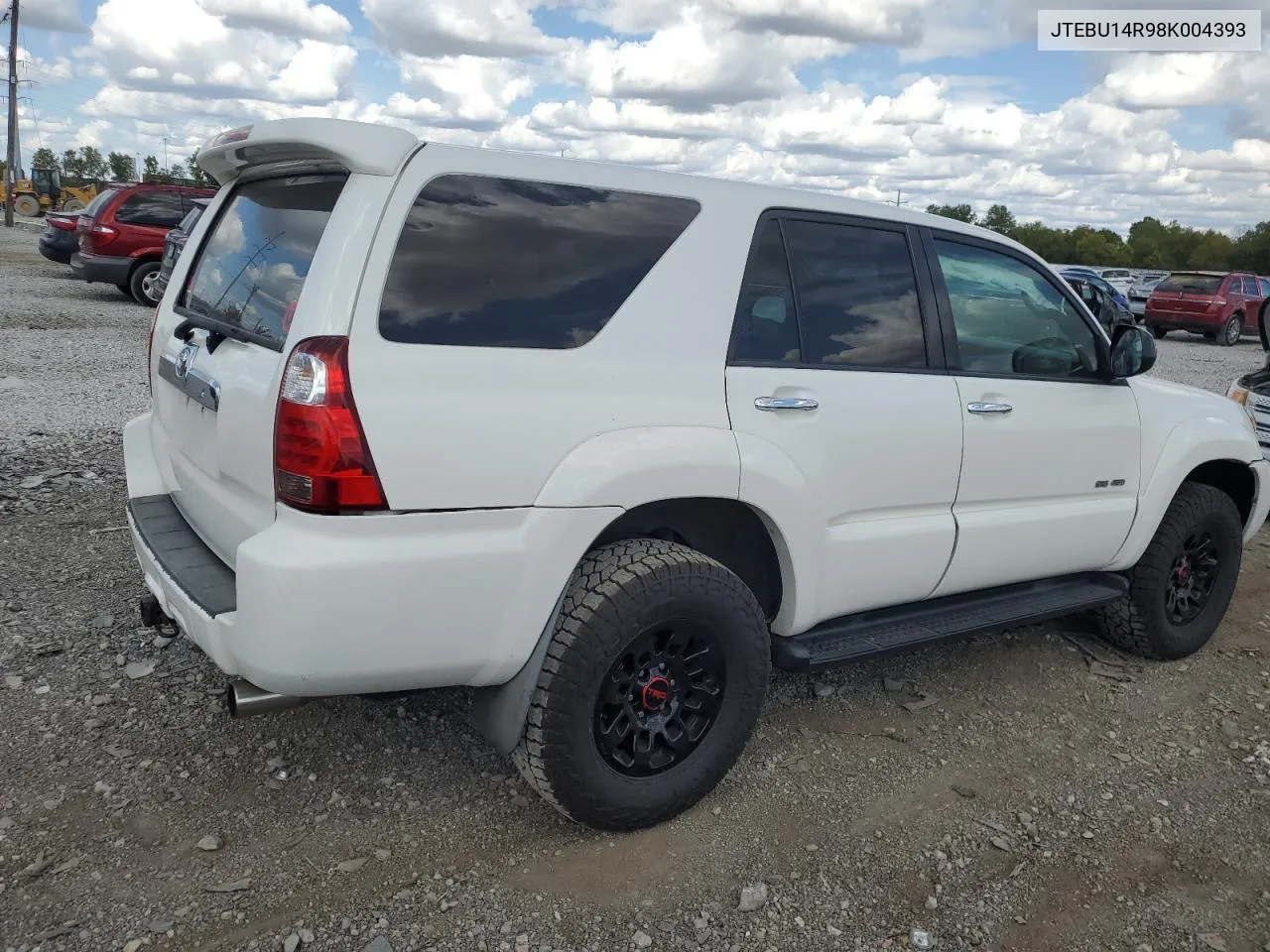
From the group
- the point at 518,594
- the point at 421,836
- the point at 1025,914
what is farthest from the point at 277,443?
the point at 1025,914

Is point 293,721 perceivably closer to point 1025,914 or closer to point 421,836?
point 421,836

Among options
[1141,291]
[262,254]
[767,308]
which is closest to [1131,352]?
[767,308]

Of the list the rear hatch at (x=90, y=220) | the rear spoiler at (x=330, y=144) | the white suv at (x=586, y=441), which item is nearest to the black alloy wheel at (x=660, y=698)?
the white suv at (x=586, y=441)

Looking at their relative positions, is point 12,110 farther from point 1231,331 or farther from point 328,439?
point 328,439

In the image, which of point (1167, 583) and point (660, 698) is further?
point (1167, 583)

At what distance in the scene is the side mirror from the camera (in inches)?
151

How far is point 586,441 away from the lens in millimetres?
2654

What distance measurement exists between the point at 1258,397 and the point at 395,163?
6761 millimetres

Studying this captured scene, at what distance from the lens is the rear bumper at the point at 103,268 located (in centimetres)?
1490

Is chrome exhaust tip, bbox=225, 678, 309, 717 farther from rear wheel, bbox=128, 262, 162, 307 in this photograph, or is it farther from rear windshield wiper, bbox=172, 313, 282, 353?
rear wheel, bbox=128, 262, 162, 307

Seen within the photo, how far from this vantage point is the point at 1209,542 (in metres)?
4.54

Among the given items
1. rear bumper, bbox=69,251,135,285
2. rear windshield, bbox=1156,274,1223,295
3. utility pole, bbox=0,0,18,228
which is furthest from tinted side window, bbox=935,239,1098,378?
utility pole, bbox=0,0,18,228

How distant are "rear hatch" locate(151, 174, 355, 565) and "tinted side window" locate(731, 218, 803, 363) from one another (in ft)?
3.92

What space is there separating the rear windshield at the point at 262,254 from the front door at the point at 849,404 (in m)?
1.22
